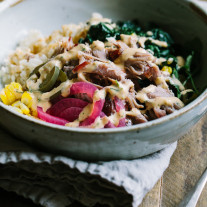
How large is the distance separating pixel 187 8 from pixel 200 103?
1708mm

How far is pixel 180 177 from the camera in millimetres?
2463

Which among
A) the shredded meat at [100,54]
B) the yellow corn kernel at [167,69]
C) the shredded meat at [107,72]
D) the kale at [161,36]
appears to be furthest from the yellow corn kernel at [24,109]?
the kale at [161,36]

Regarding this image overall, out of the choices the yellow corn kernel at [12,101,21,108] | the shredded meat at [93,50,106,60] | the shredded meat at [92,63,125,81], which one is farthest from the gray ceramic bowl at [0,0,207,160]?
the shredded meat at [93,50,106,60]

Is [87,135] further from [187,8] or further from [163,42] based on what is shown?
[187,8]

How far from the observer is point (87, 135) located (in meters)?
1.92

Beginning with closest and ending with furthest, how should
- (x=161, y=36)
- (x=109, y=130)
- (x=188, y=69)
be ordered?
(x=109, y=130)
(x=188, y=69)
(x=161, y=36)

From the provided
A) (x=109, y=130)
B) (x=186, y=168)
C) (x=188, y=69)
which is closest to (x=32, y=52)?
(x=188, y=69)

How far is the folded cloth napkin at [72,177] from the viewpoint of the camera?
6.60 feet

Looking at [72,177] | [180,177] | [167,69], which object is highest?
[167,69]

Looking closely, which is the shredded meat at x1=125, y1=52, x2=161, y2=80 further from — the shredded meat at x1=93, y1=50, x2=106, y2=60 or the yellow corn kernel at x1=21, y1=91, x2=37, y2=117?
the yellow corn kernel at x1=21, y1=91, x2=37, y2=117

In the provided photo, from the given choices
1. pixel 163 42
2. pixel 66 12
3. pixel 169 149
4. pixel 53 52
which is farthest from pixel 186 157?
pixel 66 12

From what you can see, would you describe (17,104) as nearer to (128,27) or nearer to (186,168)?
(186,168)

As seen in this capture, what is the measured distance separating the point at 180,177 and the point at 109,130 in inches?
36.1

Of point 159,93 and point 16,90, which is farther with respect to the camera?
point 16,90
